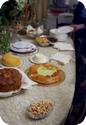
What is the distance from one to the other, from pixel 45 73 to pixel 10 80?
246mm

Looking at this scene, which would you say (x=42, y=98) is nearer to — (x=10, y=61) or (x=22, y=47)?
(x=10, y=61)

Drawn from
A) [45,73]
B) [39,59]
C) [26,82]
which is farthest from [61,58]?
[26,82]

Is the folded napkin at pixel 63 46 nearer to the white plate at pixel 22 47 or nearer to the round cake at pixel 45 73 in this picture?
the white plate at pixel 22 47

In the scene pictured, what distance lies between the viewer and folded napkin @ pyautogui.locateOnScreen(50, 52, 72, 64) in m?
1.61

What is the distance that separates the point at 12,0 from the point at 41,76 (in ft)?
2.18

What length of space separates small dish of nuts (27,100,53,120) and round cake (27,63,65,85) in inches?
8.1

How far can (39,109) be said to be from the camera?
1.11 m

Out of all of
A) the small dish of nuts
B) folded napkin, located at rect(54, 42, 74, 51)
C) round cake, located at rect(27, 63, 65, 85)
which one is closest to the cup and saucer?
round cake, located at rect(27, 63, 65, 85)

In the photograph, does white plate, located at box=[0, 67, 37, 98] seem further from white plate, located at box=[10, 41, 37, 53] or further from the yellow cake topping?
white plate, located at box=[10, 41, 37, 53]

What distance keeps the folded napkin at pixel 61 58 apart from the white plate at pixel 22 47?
17cm

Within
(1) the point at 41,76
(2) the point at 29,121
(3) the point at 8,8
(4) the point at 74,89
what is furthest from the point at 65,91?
(3) the point at 8,8

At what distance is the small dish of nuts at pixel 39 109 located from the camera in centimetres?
109

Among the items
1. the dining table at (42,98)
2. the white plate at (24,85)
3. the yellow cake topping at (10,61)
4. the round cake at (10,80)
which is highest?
the yellow cake topping at (10,61)

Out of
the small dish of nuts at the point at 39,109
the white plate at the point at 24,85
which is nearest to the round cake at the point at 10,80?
the white plate at the point at 24,85
